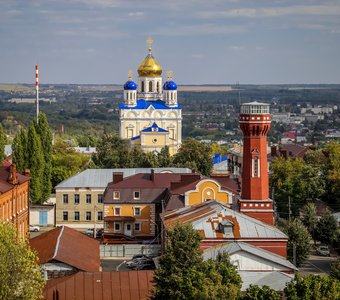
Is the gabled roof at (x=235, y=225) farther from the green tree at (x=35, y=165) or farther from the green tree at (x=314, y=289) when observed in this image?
the green tree at (x=35, y=165)

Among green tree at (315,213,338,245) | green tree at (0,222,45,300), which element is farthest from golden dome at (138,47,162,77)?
green tree at (0,222,45,300)

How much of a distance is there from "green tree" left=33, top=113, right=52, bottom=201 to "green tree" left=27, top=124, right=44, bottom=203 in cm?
69

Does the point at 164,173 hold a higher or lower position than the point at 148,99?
lower

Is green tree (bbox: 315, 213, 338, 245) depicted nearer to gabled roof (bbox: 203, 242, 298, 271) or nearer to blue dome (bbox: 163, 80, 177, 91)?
gabled roof (bbox: 203, 242, 298, 271)

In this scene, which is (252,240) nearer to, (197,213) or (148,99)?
(197,213)

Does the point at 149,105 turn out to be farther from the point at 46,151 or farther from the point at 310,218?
the point at 310,218

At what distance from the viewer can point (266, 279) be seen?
38250 mm

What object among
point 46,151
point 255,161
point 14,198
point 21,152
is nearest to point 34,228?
point 21,152

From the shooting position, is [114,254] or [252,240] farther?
[114,254]

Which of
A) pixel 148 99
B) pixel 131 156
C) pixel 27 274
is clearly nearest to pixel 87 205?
pixel 131 156

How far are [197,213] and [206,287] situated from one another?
16157 millimetres

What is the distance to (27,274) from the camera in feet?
104

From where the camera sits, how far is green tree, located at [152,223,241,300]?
31.0 metres

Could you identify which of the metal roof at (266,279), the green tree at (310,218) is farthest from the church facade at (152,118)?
the metal roof at (266,279)
